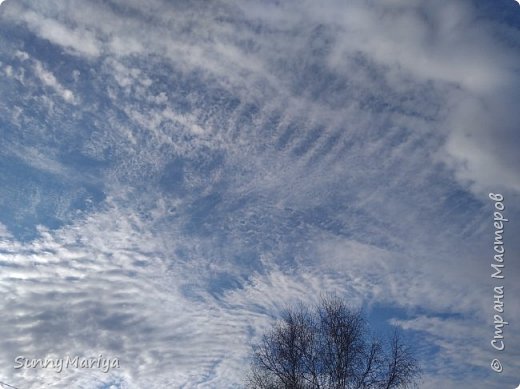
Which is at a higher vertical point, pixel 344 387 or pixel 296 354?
pixel 296 354

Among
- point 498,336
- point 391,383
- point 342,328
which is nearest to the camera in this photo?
point 498,336

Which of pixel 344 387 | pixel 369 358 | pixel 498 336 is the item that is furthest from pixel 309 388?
pixel 498 336

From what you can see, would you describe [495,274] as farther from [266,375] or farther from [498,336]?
[266,375]

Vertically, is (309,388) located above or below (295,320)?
below

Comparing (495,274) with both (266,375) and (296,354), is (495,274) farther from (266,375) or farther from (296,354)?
(266,375)

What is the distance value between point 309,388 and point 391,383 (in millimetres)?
4028

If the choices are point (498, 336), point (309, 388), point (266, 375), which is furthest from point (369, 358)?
point (498, 336)

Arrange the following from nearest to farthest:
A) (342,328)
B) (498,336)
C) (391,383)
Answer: (498,336) → (391,383) → (342,328)

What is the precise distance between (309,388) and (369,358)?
339 cm

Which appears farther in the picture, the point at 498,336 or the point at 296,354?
the point at 296,354

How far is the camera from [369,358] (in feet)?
68.5

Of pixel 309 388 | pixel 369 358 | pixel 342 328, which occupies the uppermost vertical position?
pixel 342 328

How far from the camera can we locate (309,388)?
68.8ft

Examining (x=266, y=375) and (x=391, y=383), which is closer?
(x=391, y=383)
